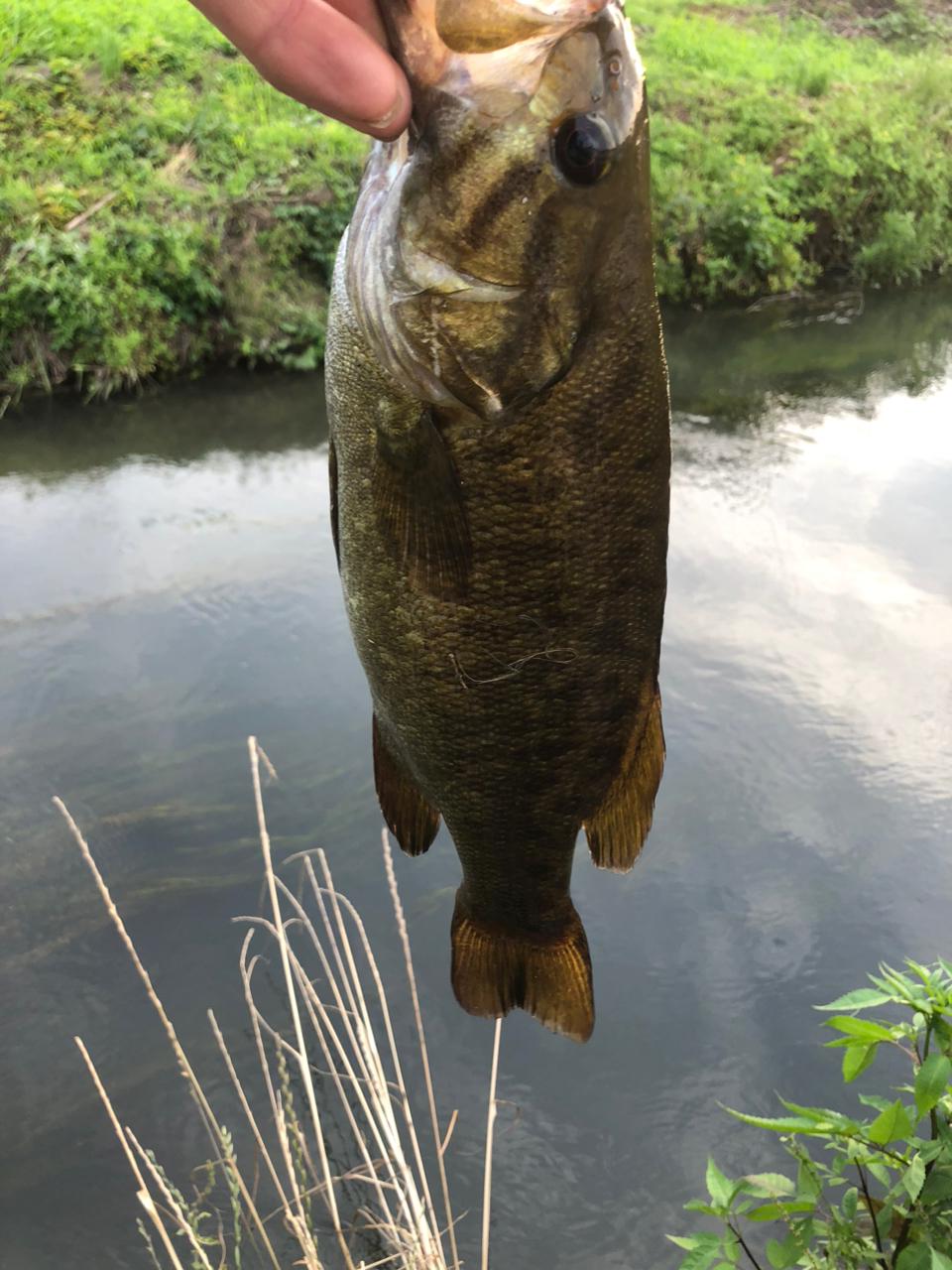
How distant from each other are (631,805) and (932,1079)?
0.59 m

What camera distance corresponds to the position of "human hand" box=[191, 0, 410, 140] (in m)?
0.87

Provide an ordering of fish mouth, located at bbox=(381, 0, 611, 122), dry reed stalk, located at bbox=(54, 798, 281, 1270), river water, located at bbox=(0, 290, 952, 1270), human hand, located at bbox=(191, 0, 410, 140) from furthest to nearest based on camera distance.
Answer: river water, located at bbox=(0, 290, 952, 1270) < dry reed stalk, located at bbox=(54, 798, 281, 1270) < fish mouth, located at bbox=(381, 0, 611, 122) < human hand, located at bbox=(191, 0, 410, 140)

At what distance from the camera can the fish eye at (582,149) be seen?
1.04 metres

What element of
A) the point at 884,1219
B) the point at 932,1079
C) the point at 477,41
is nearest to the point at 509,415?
the point at 477,41

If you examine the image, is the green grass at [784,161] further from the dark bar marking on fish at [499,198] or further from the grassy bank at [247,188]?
the dark bar marking on fish at [499,198]

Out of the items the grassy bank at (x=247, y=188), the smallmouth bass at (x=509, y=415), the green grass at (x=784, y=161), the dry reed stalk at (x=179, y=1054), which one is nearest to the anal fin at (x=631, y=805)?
the smallmouth bass at (x=509, y=415)

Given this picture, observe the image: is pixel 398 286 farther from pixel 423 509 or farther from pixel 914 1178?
pixel 914 1178

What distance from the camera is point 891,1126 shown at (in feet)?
4.65

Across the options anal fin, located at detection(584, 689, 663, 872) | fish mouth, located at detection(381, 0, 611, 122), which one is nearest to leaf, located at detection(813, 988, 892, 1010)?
anal fin, located at detection(584, 689, 663, 872)

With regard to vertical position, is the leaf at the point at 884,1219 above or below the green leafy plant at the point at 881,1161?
below

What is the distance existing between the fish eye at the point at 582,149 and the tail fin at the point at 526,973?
1184mm

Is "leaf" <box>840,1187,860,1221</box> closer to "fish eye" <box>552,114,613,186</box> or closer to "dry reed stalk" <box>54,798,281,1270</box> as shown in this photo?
"dry reed stalk" <box>54,798,281,1270</box>

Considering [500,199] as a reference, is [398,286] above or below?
below

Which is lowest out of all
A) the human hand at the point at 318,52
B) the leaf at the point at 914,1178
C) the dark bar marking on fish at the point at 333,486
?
Answer: the leaf at the point at 914,1178
